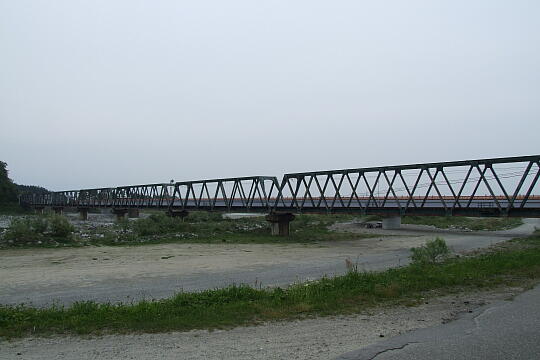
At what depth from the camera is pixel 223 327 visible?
25.6 ft

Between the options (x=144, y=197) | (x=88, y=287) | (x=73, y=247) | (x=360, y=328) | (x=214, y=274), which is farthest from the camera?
(x=144, y=197)

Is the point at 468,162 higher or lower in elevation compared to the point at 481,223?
higher

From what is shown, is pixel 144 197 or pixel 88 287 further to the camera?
pixel 144 197

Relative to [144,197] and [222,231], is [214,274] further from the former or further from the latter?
[144,197]

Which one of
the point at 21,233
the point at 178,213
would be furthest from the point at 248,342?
the point at 178,213

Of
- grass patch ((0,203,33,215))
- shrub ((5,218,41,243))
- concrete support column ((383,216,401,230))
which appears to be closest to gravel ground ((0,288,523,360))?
shrub ((5,218,41,243))

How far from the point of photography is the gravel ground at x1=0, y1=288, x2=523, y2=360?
6.37 m

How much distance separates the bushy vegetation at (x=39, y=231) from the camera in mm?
32188

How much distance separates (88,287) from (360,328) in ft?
34.6

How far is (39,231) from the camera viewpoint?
3500cm

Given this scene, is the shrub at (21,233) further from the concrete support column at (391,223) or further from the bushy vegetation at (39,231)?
the concrete support column at (391,223)

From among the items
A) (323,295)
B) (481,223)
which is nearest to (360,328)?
(323,295)

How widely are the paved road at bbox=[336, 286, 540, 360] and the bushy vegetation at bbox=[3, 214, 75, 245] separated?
32605mm

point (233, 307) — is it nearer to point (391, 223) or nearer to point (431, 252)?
point (431, 252)
